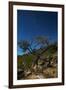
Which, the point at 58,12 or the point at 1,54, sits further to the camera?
the point at 58,12

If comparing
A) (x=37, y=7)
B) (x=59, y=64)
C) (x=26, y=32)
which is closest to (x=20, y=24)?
(x=26, y=32)

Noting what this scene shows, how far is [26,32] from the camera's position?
241 centimetres

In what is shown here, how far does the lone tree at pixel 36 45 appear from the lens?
2.41m

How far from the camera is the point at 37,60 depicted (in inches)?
96.3

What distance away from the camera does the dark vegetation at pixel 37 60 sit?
2.40m

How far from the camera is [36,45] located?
244 cm

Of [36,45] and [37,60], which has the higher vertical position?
[36,45]

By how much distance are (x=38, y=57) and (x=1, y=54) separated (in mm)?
415

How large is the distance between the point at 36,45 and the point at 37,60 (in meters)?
0.17

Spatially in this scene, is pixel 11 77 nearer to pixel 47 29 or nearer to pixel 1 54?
pixel 1 54

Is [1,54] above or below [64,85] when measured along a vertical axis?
above

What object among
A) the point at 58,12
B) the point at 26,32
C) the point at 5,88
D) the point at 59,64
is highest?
the point at 58,12

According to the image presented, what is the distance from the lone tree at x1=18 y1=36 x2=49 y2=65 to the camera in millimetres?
2408

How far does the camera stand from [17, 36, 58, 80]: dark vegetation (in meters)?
2.40
